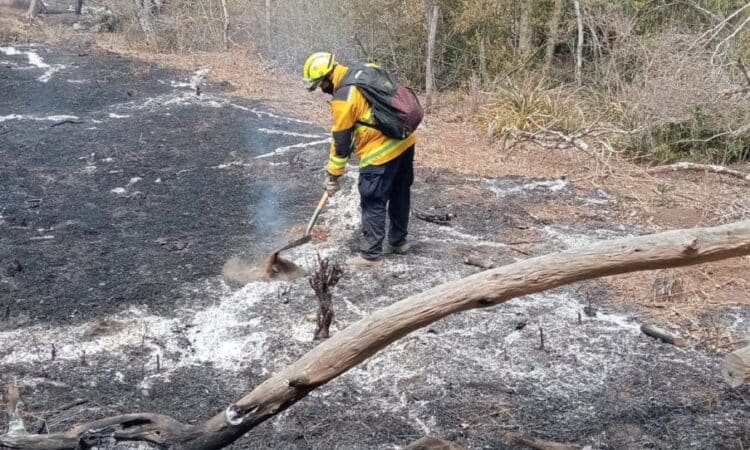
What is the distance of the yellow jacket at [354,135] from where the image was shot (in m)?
5.16

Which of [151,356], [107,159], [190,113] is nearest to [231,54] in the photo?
[190,113]

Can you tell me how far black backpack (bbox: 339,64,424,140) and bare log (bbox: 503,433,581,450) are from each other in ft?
8.22

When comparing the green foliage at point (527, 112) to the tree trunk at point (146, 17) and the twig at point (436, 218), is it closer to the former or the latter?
the twig at point (436, 218)

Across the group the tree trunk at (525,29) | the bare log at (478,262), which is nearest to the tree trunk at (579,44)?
the tree trunk at (525,29)

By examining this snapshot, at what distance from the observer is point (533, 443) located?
359cm

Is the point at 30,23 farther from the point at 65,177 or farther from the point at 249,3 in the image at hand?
the point at 65,177

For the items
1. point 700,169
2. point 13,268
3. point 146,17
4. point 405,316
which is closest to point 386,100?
point 405,316

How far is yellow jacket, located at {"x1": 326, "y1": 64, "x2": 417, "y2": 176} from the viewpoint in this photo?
5160 millimetres

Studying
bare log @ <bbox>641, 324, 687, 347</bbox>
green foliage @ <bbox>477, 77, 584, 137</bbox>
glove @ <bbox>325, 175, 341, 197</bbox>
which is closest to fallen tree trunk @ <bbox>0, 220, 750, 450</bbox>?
bare log @ <bbox>641, 324, 687, 347</bbox>

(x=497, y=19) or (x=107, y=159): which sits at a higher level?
(x=497, y=19)

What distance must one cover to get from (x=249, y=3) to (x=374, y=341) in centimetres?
1366

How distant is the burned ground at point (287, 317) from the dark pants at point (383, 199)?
24 cm

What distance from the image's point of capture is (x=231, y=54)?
49.5 ft

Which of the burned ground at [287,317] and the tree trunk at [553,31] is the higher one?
the tree trunk at [553,31]
